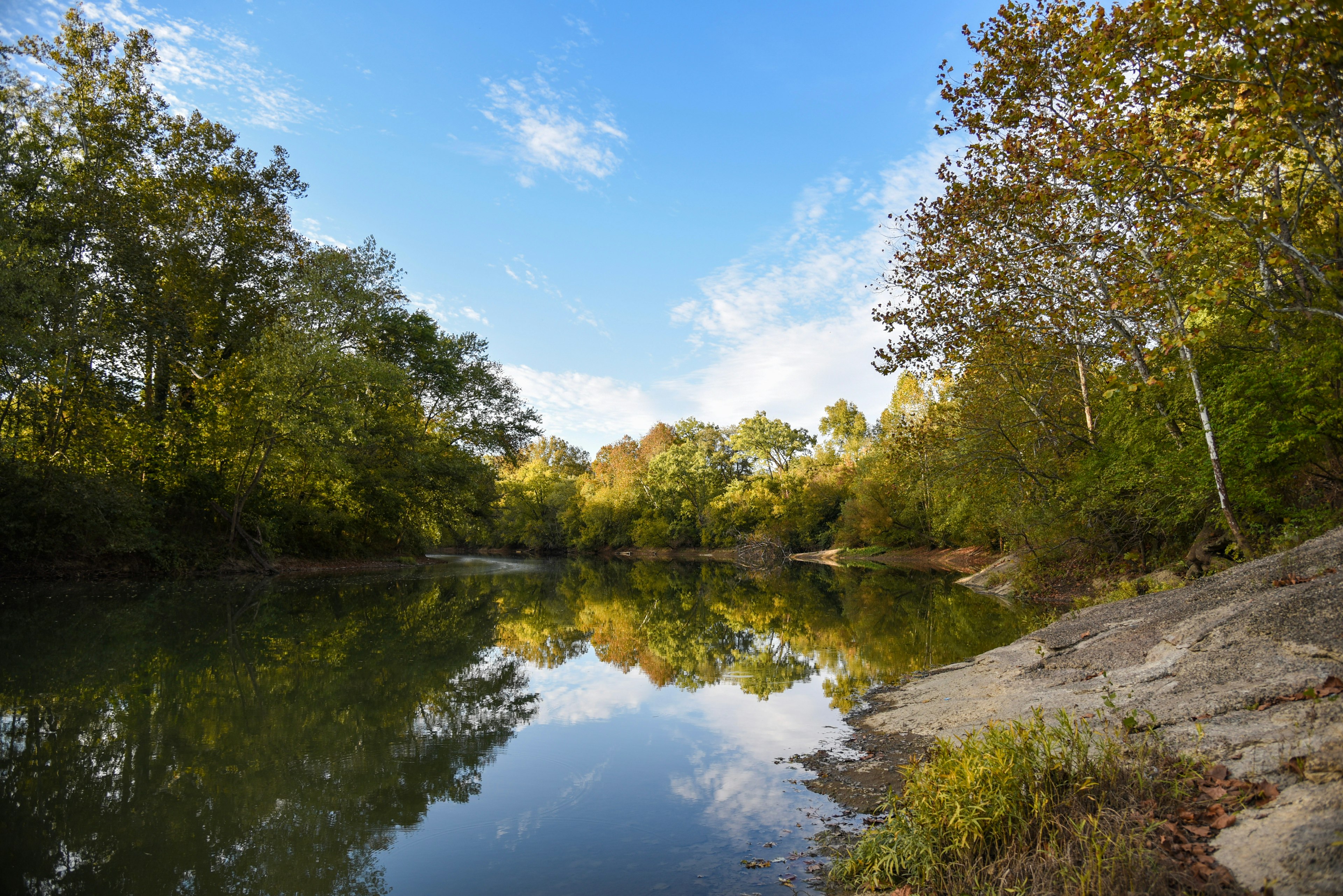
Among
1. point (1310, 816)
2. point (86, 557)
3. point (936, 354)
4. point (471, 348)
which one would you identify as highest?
point (471, 348)

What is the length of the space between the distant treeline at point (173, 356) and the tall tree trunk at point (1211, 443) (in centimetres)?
2441

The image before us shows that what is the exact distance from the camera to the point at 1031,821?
167 inches

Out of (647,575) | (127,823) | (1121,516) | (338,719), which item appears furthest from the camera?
(647,575)

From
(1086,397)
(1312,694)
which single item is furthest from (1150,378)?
(1312,694)

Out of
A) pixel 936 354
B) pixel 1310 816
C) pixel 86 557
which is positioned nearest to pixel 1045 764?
pixel 1310 816

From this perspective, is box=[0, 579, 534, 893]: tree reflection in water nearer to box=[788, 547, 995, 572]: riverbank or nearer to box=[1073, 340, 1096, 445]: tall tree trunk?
box=[1073, 340, 1096, 445]: tall tree trunk

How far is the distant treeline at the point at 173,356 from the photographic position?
20.0 metres

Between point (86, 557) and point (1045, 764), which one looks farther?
point (86, 557)

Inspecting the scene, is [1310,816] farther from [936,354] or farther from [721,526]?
[721,526]

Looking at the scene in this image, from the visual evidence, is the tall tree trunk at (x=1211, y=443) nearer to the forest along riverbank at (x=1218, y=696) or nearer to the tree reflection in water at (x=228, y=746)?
the forest along riverbank at (x=1218, y=696)

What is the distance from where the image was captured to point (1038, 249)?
38.3ft

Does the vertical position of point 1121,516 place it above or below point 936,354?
below

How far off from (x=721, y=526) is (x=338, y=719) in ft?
199

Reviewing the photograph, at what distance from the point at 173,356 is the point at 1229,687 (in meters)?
32.2
